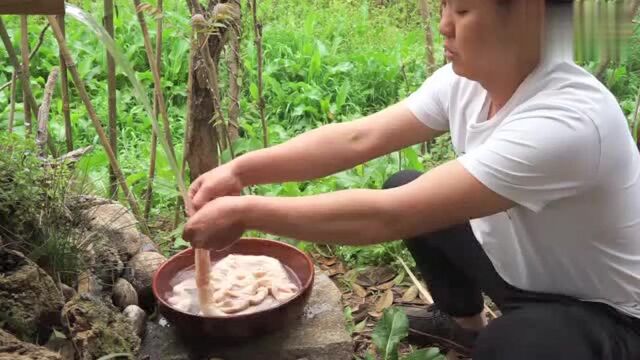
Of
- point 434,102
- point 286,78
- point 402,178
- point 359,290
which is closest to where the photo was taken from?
point 434,102

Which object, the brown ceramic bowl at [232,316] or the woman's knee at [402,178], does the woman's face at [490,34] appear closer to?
the woman's knee at [402,178]

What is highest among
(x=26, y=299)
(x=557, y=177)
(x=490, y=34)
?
(x=490, y=34)

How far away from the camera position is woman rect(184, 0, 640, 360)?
1.60 metres

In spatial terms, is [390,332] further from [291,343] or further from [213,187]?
[213,187]

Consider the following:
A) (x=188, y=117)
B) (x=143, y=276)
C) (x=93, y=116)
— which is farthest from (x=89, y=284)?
(x=188, y=117)

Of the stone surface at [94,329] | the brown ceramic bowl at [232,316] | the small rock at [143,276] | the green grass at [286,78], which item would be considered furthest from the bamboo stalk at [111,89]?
the stone surface at [94,329]

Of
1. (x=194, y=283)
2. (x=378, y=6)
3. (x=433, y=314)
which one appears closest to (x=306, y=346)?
(x=194, y=283)

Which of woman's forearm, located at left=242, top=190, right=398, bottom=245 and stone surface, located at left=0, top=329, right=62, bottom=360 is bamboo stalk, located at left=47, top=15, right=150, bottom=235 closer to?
stone surface, located at left=0, top=329, right=62, bottom=360

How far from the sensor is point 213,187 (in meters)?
2.05

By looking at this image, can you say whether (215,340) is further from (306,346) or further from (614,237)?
(614,237)

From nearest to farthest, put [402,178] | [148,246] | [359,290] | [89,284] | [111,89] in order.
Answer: [89,284] → [402,178] → [148,246] → [111,89] → [359,290]

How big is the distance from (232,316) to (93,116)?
3.58 feet

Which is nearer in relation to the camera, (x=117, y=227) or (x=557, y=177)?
(x=557, y=177)

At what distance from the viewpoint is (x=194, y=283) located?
2256mm
